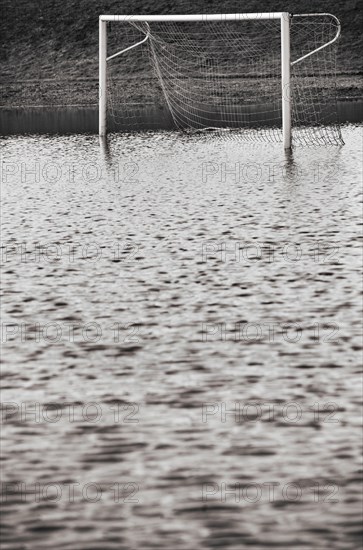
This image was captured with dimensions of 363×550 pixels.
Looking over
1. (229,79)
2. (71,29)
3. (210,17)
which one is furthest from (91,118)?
(71,29)

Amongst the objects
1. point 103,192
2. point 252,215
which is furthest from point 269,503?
point 103,192

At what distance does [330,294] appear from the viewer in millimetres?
7863

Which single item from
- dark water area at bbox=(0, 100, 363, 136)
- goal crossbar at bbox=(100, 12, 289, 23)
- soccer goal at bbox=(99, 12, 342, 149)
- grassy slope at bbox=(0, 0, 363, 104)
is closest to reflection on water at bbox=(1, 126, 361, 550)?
goal crossbar at bbox=(100, 12, 289, 23)

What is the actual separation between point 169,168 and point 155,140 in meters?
6.42

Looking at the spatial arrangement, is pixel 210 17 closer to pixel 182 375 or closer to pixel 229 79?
pixel 182 375

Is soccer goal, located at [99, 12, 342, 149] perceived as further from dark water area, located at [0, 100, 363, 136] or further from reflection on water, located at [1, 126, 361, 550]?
reflection on water, located at [1, 126, 361, 550]

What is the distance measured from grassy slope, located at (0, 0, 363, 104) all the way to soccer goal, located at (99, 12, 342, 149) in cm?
92

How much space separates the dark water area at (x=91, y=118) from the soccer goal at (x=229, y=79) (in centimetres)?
10

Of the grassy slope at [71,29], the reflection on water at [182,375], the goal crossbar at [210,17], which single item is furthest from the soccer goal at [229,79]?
the reflection on water at [182,375]

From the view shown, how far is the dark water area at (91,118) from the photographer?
2786cm

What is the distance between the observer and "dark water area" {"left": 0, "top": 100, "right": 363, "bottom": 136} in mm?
27859

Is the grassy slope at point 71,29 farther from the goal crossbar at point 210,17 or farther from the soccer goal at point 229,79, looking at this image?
the goal crossbar at point 210,17

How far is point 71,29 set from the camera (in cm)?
5119

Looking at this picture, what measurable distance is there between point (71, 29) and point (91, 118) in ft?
67.9
